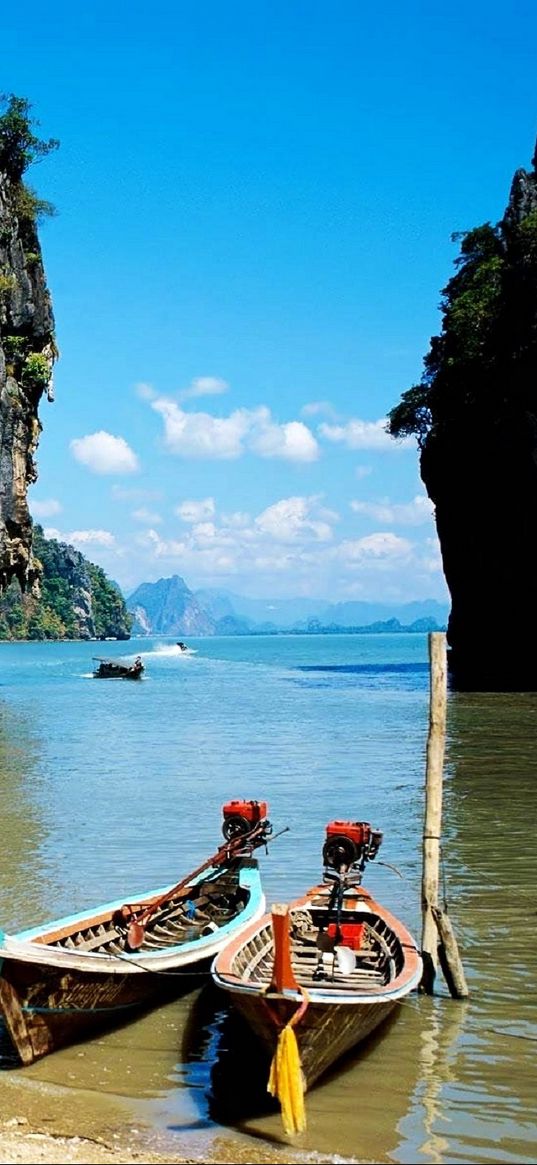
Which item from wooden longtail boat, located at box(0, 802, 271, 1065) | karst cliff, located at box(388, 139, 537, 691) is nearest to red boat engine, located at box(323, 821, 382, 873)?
wooden longtail boat, located at box(0, 802, 271, 1065)

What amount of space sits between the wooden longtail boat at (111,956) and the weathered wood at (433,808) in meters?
1.70

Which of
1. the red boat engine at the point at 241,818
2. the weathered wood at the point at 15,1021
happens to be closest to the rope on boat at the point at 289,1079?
the weathered wood at the point at 15,1021

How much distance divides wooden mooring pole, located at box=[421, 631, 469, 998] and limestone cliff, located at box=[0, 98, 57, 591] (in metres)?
30.7

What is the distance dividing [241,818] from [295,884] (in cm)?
165

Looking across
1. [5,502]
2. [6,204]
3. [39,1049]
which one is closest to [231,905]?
[39,1049]

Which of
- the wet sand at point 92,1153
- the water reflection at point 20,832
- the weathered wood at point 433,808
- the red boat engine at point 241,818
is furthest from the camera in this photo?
the water reflection at point 20,832

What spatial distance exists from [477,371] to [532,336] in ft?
24.8

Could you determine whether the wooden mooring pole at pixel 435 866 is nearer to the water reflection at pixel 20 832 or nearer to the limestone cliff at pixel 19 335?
the water reflection at pixel 20 832

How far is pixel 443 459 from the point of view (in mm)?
61656

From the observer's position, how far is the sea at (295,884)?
7.73 m

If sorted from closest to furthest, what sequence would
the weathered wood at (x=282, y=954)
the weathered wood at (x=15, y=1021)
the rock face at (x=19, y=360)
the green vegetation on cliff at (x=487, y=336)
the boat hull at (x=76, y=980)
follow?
the weathered wood at (x=282, y=954), the weathered wood at (x=15, y=1021), the boat hull at (x=76, y=980), the rock face at (x=19, y=360), the green vegetation on cliff at (x=487, y=336)

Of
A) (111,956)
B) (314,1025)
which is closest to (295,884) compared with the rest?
(111,956)

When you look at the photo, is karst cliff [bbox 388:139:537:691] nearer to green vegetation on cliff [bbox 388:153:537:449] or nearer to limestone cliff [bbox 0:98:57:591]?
green vegetation on cliff [bbox 388:153:537:449]

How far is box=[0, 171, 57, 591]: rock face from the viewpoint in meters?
40.4
